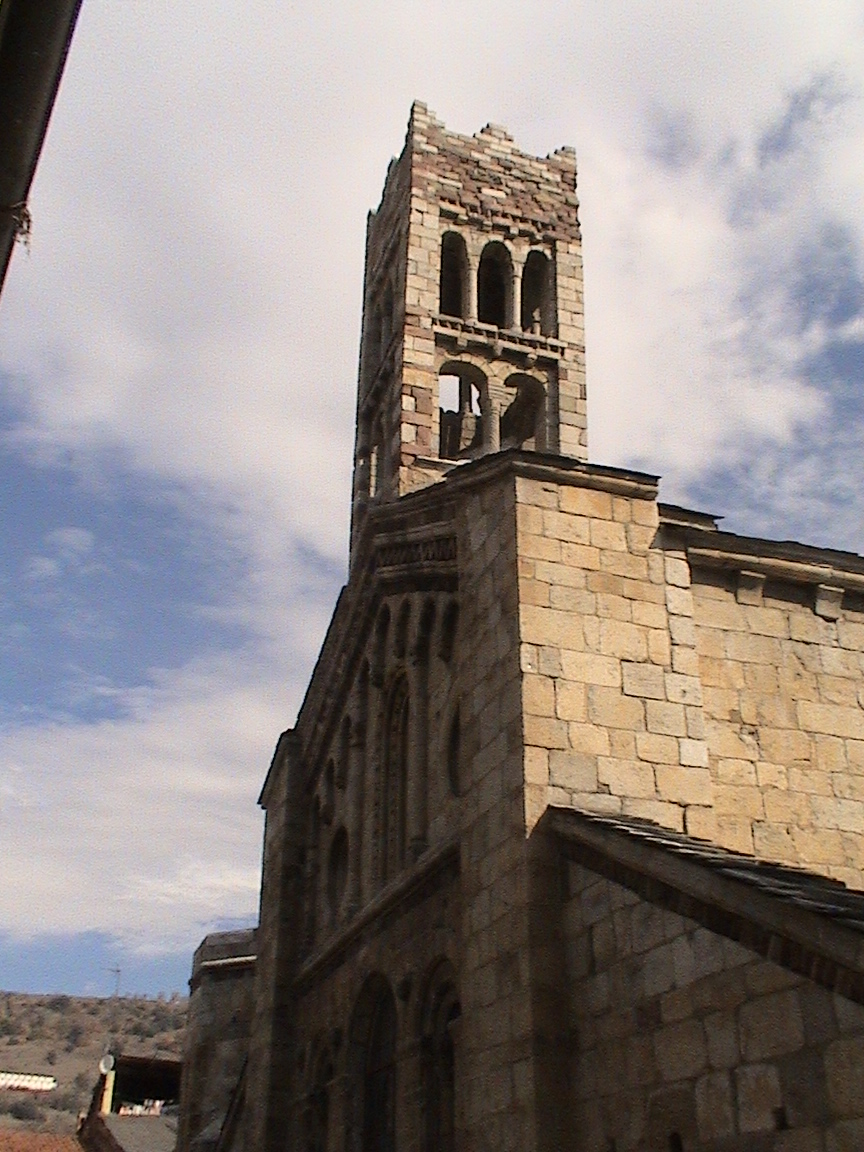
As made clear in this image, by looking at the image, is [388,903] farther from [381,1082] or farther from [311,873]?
[311,873]

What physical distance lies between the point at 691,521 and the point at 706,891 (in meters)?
4.61

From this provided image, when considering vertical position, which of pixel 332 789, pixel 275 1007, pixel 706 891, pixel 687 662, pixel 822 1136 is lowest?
pixel 822 1136

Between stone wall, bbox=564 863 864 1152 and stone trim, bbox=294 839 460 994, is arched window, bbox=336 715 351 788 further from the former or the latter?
stone wall, bbox=564 863 864 1152

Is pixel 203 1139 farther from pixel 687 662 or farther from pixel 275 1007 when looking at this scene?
pixel 687 662

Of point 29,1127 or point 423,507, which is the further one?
point 29,1127

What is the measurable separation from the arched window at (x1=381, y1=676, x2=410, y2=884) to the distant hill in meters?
43.6

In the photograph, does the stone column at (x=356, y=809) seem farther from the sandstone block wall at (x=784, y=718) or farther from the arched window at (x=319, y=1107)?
the sandstone block wall at (x=784, y=718)

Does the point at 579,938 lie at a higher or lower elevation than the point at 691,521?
lower

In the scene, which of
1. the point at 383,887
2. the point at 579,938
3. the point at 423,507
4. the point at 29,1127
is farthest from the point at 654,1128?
the point at 29,1127

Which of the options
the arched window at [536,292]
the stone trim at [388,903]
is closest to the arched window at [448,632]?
the stone trim at [388,903]

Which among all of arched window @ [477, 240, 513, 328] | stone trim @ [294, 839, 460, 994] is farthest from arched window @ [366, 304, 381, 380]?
stone trim @ [294, 839, 460, 994]

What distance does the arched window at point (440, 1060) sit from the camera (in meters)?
10.0

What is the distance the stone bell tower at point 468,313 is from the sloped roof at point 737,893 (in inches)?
503

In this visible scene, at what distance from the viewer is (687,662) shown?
381 inches
